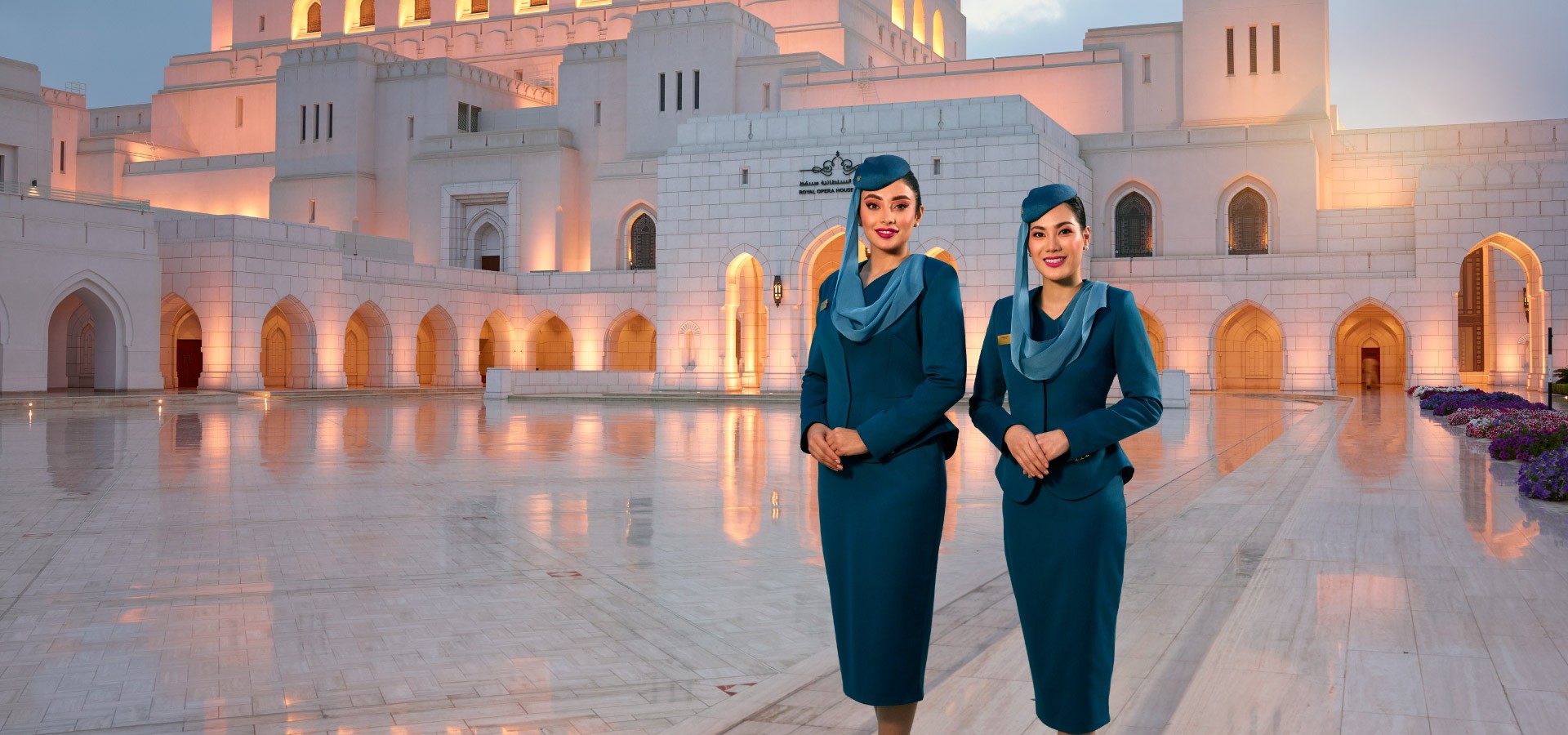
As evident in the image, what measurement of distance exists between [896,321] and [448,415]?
20.2m

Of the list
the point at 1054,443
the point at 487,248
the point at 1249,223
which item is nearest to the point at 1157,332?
the point at 1249,223

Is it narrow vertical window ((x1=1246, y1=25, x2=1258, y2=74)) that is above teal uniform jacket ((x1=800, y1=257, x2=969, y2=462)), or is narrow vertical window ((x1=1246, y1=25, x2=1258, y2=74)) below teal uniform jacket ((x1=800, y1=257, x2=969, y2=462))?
above

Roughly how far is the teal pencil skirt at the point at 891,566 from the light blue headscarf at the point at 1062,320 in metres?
0.34

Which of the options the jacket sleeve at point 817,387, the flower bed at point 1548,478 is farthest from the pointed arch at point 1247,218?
the jacket sleeve at point 817,387

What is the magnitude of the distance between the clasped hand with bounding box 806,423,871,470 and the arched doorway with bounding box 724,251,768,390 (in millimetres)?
28629

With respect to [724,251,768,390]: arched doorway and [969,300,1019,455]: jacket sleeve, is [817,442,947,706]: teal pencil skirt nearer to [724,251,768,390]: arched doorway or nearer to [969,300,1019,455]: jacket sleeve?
[969,300,1019,455]: jacket sleeve

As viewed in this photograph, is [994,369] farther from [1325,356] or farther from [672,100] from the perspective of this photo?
[672,100]

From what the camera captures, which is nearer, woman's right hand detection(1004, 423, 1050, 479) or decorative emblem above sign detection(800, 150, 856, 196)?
woman's right hand detection(1004, 423, 1050, 479)

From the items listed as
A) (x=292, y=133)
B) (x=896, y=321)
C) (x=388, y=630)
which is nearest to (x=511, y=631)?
(x=388, y=630)

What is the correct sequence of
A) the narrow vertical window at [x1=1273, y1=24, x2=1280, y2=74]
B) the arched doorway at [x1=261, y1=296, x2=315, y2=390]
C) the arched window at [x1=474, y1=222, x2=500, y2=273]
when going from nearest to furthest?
the arched doorway at [x1=261, y1=296, x2=315, y2=390] → the narrow vertical window at [x1=1273, y1=24, x2=1280, y2=74] → the arched window at [x1=474, y1=222, x2=500, y2=273]

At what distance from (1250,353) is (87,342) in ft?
109

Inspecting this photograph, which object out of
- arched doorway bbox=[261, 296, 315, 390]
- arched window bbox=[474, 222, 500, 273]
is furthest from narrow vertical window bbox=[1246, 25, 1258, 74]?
arched doorway bbox=[261, 296, 315, 390]

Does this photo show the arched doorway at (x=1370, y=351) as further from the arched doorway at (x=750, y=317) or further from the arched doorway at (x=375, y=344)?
the arched doorway at (x=375, y=344)

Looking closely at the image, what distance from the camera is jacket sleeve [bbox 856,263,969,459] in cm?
322
